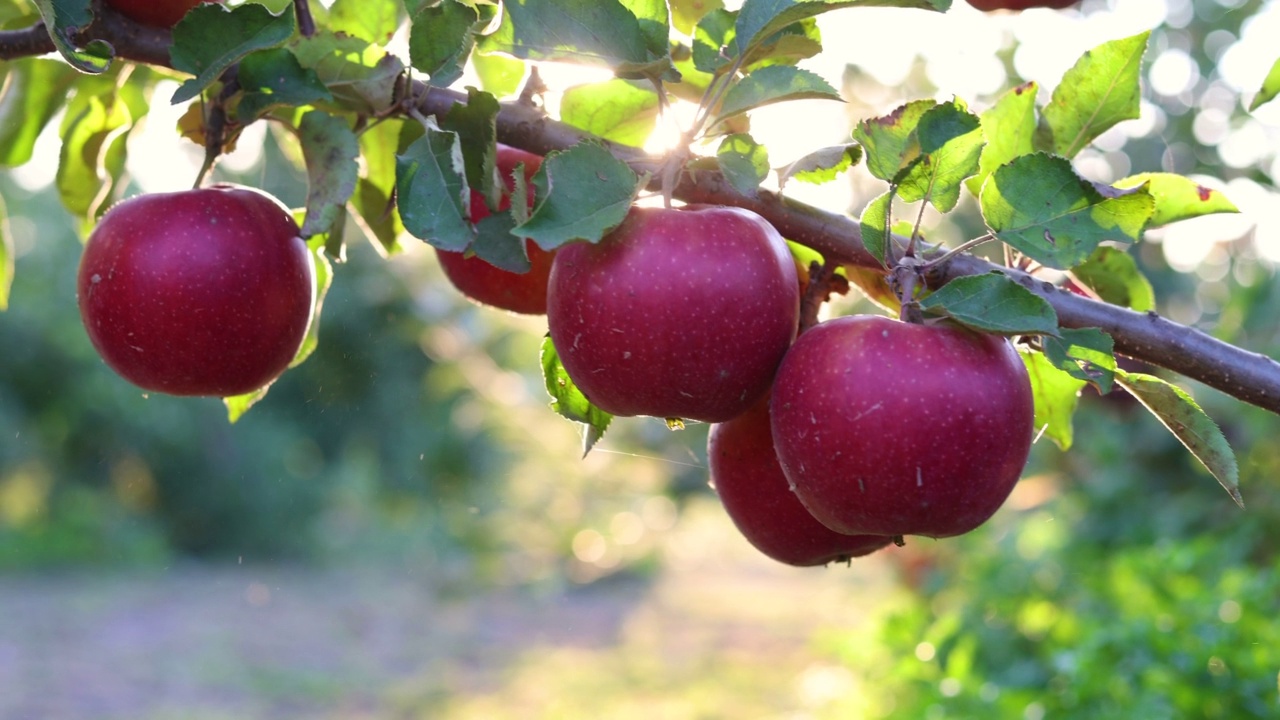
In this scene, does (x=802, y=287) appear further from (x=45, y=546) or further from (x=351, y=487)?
(x=351, y=487)

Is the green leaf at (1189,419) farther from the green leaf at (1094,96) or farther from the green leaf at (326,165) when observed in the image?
the green leaf at (326,165)

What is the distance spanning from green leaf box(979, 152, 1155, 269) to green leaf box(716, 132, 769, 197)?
130mm

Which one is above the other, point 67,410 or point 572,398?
point 572,398

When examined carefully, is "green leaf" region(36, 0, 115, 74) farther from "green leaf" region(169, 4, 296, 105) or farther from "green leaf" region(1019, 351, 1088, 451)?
Answer: "green leaf" region(1019, 351, 1088, 451)

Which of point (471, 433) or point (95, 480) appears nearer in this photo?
point (471, 433)

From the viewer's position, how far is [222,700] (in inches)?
214

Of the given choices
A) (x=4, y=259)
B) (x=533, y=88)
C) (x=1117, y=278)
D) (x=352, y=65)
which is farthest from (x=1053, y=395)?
(x=4, y=259)

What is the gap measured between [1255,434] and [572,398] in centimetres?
196

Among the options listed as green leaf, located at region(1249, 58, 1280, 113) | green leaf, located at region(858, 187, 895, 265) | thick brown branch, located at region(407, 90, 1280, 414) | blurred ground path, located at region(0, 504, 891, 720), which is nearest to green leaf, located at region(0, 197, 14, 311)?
thick brown branch, located at region(407, 90, 1280, 414)

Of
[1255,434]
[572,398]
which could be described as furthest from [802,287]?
[1255,434]

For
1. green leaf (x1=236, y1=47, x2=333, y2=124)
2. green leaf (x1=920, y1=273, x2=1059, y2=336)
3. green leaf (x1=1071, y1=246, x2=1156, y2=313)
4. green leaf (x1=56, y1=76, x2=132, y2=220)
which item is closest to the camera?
green leaf (x1=920, y1=273, x2=1059, y2=336)

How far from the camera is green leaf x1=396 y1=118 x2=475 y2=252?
651 mm

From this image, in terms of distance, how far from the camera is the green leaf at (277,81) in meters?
0.69

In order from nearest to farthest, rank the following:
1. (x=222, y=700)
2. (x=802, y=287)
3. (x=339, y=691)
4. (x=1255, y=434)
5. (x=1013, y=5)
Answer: (x=802, y=287), (x=1013, y=5), (x=1255, y=434), (x=222, y=700), (x=339, y=691)
